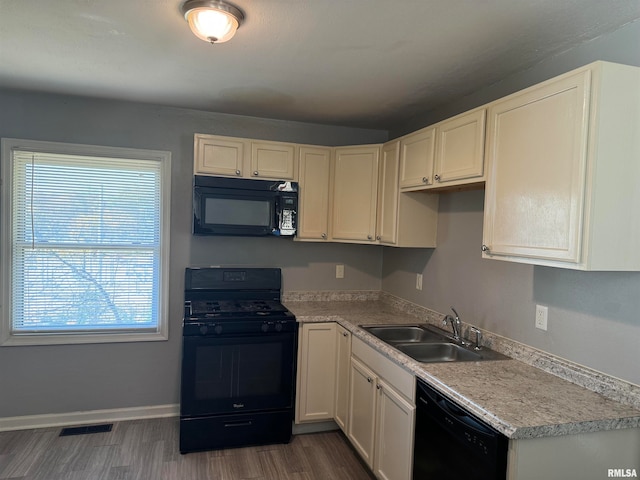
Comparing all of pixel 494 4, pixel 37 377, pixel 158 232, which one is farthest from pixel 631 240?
pixel 37 377

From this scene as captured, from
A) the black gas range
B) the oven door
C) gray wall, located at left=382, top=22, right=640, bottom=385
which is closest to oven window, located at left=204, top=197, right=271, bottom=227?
the black gas range

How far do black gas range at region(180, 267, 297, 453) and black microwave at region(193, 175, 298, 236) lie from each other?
1.94ft

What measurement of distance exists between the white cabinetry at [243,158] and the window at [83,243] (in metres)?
0.42

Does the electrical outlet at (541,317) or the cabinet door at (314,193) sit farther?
the cabinet door at (314,193)

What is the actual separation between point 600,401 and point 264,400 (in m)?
1.97

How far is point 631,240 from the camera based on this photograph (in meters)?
1.50

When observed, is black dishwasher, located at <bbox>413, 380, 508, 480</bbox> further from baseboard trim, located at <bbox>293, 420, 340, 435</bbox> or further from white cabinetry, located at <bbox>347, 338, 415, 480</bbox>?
baseboard trim, located at <bbox>293, 420, 340, 435</bbox>

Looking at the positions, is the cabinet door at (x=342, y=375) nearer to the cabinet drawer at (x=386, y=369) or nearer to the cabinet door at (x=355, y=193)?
the cabinet drawer at (x=386, y=369)

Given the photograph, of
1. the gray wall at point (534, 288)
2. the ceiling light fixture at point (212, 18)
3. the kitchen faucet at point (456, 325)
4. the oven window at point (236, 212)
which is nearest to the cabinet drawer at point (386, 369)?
the kitchen faucet at point (456, 325)

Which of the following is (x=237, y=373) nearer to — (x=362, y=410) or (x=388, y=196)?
(x=362, y=410)

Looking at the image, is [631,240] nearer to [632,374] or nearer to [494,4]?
[632,374]

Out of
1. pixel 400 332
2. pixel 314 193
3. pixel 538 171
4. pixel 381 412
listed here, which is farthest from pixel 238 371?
pixel 538 171

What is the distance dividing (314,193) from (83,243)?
176 cm

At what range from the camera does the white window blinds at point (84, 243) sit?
2.96 meters
